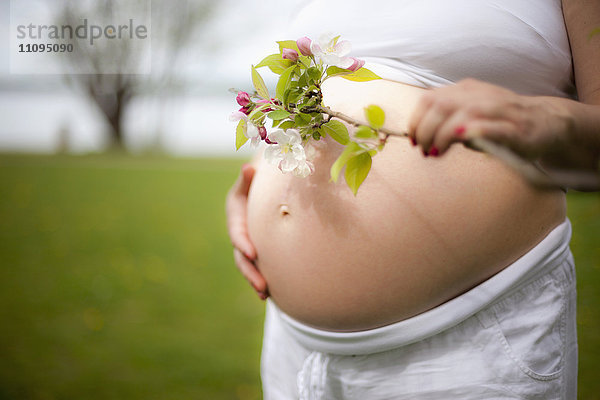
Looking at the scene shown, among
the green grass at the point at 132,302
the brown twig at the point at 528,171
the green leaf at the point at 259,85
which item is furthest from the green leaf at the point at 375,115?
the green grass at the point at 132,302

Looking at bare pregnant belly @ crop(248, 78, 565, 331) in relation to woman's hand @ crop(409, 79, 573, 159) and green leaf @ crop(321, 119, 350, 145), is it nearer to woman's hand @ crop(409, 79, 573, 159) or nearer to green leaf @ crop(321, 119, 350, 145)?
green leaf @ crop(321, 119, 350, 145)

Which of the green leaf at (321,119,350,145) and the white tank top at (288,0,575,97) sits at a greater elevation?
the white tank top at (288,0,575,97)

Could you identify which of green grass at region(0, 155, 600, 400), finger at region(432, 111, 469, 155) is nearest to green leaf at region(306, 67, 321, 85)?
finger at region(432, 111, 469, 155)

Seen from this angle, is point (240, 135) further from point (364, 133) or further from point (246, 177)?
point (246, 177)

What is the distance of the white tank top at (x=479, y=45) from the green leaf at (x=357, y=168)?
0.29m

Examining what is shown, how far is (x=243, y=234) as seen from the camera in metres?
0.96

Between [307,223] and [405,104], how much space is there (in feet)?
0.80

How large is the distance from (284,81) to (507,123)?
304mm

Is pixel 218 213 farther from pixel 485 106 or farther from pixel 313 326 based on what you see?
pixel 485 106

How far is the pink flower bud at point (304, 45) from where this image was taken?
62 centimetres

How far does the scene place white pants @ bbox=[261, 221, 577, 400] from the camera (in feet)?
2.28

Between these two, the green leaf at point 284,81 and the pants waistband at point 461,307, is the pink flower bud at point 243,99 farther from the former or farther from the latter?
the pants waistband at point 461,307

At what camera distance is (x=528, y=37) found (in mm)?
726

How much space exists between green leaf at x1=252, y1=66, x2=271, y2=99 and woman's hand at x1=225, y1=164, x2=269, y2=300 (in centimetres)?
33
